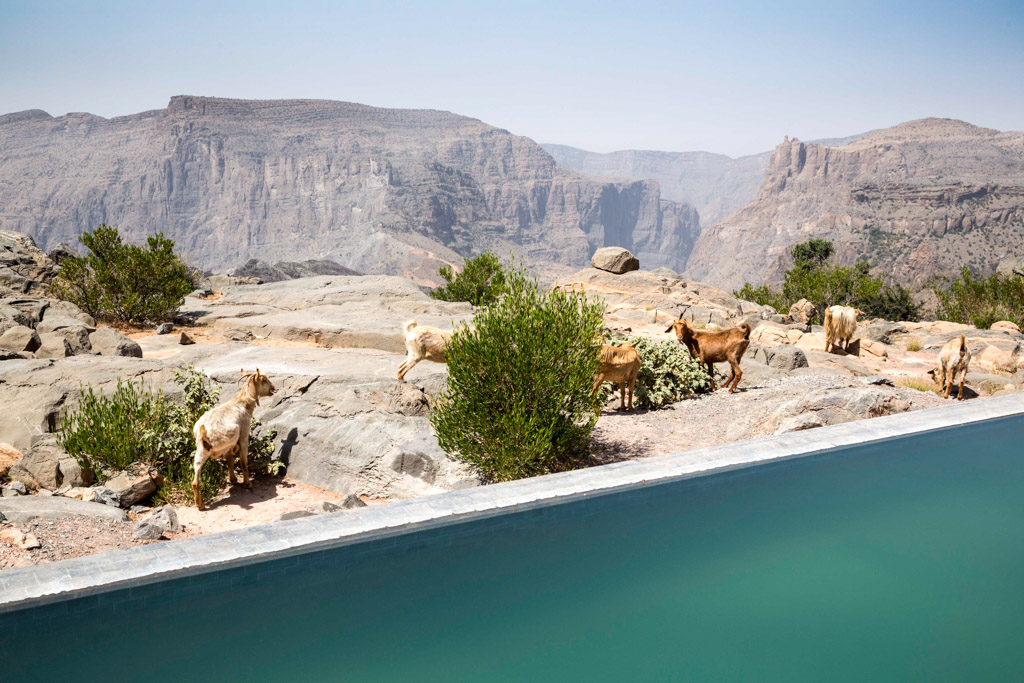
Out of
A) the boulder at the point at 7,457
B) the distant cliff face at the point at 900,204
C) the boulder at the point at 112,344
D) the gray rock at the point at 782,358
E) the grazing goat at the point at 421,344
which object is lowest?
the boulder at the point at 7,457

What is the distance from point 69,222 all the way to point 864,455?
175 meters

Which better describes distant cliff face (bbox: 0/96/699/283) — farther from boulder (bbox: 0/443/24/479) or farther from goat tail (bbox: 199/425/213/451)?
goat tail (bbox: 199/425/213/451)

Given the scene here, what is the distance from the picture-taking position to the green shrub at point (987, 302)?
82.2 feet

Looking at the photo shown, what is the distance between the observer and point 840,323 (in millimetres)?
18812

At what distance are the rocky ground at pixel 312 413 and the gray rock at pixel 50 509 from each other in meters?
0.02

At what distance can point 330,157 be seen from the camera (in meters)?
172

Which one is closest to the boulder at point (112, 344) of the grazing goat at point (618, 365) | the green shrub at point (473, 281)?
the grazing goat at point (618, 365)

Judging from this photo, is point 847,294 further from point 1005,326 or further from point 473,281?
point 473,281

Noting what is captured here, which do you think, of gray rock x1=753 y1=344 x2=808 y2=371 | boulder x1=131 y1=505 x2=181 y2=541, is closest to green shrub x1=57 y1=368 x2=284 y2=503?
boulder x1=131 y1=505 x2=181 y2=541

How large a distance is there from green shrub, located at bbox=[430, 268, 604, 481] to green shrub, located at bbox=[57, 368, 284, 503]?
217 centimetres

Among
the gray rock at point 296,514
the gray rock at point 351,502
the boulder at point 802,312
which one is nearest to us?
the gray rock at point 296,514

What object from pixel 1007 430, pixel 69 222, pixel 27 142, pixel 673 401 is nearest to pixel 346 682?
pixel 673 401

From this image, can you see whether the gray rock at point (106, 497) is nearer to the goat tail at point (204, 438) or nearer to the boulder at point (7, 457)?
the goat tail at point (204, 438)

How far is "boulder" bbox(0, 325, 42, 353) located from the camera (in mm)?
12539
